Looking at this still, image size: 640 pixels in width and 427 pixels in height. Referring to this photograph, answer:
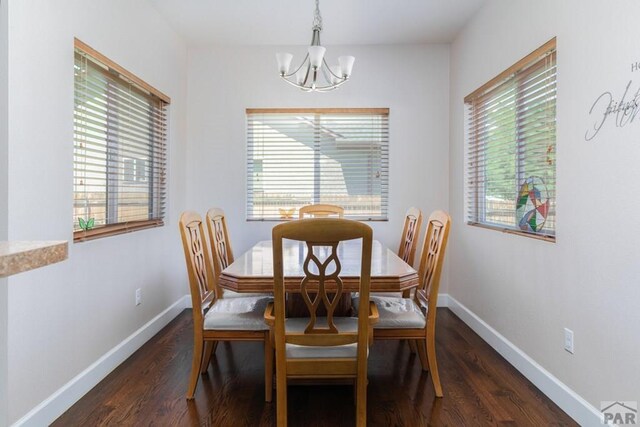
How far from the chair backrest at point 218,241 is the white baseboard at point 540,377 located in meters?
2.02

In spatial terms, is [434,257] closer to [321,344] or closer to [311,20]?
[321,344]

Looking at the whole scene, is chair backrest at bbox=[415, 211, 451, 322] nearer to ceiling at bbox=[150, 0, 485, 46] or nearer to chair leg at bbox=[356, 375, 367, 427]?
chair leg at bbox=[356, 375, 367, 427]

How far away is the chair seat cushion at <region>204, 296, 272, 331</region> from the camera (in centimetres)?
202

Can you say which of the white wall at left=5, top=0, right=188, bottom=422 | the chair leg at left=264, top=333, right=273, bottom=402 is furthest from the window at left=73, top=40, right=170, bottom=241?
the chair leg at left=264, top=333, right=273, bottom=402

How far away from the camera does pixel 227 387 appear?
2207mm

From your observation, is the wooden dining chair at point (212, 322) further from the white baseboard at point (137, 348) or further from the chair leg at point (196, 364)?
the white baseboard at point (137, 348)

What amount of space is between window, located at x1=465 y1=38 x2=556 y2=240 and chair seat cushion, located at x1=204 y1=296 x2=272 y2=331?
1.71 metres

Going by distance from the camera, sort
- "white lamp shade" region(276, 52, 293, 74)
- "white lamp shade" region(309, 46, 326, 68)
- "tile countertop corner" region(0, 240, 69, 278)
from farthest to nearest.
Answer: "white lamp shade" region(276, 52, 293, 74)
"white lamp shade" region(309, 46, 326, 68)
"tile countertop corner" region(0, 240, 69, 278)

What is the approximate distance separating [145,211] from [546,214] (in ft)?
9.56

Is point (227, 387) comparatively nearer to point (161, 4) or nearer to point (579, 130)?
point (579, 130)

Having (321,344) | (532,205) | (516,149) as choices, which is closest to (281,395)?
(321,344)

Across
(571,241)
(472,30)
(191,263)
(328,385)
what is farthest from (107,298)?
(472,30)

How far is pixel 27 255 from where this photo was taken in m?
0.66

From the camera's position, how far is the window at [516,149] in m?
2.22
